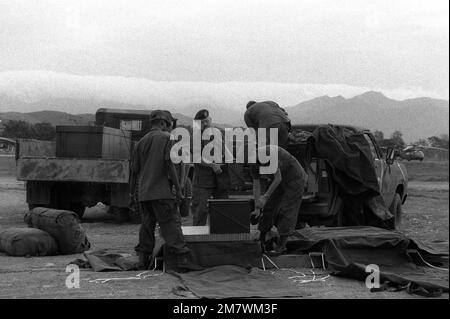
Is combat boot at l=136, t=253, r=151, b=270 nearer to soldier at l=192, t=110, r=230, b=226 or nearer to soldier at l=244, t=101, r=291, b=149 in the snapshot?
soldier at l=192, t=110, r=230, b=226

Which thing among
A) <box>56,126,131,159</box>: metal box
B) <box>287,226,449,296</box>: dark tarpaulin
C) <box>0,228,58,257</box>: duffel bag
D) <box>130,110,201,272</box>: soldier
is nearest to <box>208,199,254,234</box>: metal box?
<box>130,110,201,272</box>: soldier

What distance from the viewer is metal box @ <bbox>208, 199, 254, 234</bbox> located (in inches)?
290

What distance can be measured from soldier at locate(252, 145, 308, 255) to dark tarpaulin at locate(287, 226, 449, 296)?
0.72ft

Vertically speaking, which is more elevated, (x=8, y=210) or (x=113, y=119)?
(x=113, y=119)

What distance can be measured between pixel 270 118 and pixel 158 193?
2.73m

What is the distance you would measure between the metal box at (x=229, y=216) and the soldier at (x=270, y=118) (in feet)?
7.13

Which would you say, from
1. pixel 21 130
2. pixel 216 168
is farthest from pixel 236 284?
pixel 21 130

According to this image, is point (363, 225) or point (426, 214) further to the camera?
point (426, 214)

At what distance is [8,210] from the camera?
15.7 metres

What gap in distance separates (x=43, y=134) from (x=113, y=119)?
38.6 feet

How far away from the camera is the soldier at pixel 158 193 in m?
7.23
